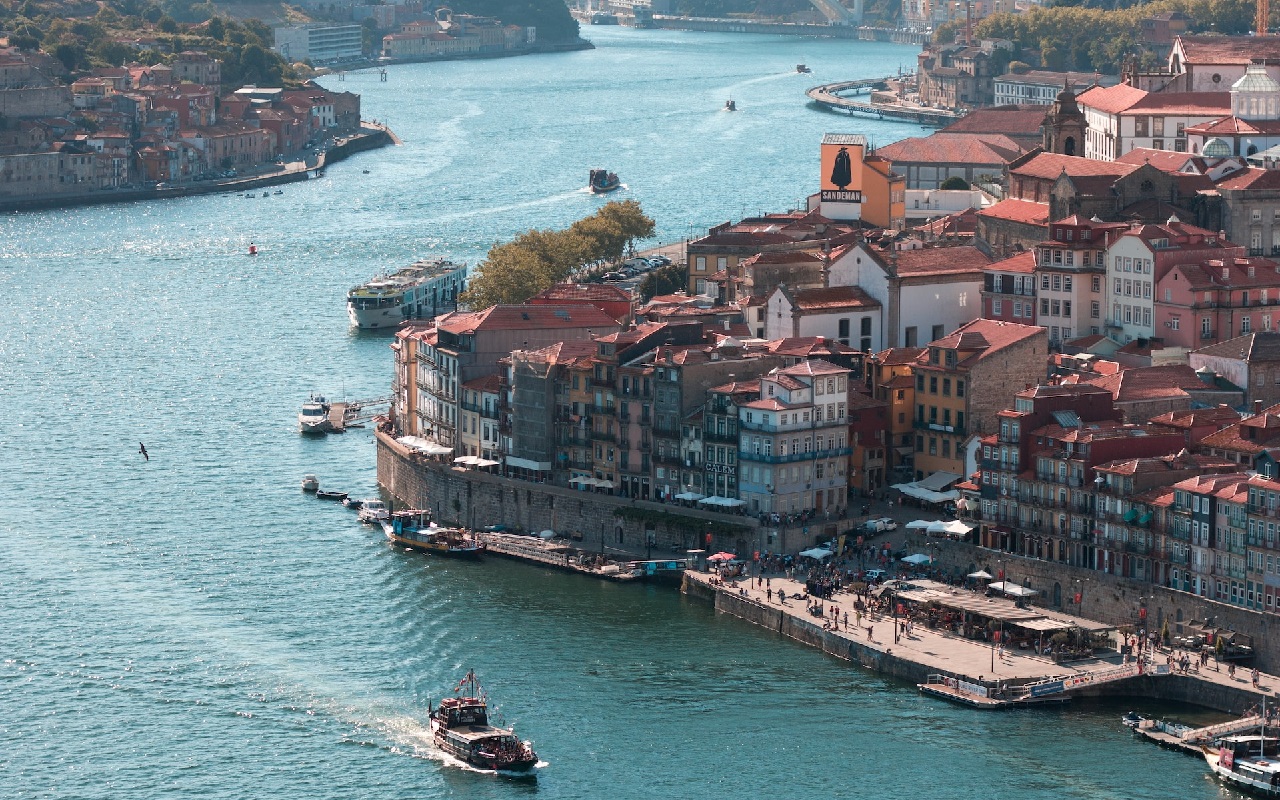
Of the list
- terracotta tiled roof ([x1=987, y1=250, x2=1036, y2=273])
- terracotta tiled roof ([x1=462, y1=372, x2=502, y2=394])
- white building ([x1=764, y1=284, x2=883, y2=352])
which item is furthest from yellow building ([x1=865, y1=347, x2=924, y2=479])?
terracotta tiled roof ([x1=462, y1=372, x2=502, y2=394])

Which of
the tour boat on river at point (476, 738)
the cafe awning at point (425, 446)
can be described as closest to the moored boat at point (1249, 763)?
the tour boat on river at point (476, 738)

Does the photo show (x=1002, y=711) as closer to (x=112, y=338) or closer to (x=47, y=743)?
(x=47, y=743)

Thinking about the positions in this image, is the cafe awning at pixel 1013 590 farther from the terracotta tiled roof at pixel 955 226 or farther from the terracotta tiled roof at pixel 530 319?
the terracotta tiled roof at pixel 955 226

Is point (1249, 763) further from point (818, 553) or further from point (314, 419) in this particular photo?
point (314, 419)

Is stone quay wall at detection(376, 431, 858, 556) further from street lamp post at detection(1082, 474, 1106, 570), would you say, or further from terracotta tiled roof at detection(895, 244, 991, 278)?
terracotta tiled roof at detection(895, 244, 991, 278)

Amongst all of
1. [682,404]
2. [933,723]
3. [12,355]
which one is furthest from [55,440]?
[933,723]

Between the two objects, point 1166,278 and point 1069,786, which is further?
point 1166,278

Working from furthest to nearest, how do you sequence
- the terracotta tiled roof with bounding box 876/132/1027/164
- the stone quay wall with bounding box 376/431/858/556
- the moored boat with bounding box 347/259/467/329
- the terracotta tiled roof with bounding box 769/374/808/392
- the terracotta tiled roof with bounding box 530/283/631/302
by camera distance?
the terracotta tiled roof with bounding box 876/132/1027/164
the moored boat with bounding box 347/259/467/329
the terracotta tiled roof with bounding box 530/283/631/302
the terracotta tiled roof with bounding box 769/374/808/392
the stone quay wall with bounding box 376/431/858/556
